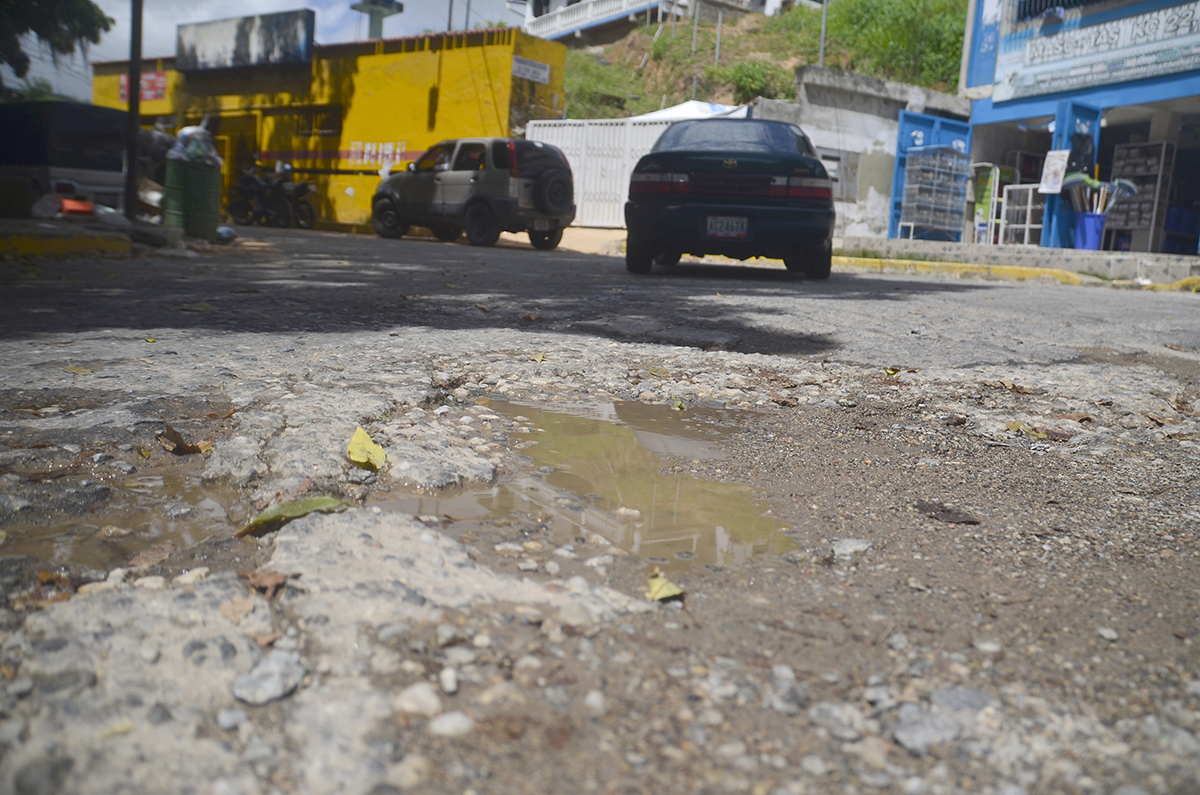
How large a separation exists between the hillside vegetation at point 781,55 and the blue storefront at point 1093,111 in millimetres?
11898

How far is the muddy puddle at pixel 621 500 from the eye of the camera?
1.76 m

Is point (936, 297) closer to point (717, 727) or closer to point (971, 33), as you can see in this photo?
point (717, 727)

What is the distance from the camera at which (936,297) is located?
6762 mm

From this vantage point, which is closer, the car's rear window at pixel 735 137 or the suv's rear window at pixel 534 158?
the car's rear window at pixel 735 137

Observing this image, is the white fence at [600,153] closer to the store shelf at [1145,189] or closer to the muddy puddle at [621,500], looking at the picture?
the store shelf at [1145,189]

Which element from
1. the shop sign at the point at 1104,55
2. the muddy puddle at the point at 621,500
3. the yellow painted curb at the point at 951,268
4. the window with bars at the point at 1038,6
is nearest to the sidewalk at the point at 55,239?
the muddy puddle at the point at 621,500

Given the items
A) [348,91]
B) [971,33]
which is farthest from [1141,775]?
[348,91]

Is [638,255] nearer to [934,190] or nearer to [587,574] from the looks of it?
[587,574]

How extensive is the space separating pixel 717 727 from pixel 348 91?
20.4m

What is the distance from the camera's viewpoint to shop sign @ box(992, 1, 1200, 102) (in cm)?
1348

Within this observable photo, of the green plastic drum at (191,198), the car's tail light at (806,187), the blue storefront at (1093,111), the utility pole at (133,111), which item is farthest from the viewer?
the blue storefront at (1093,111)

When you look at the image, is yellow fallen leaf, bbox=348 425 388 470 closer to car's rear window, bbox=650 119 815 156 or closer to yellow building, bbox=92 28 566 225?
car's rear window, bbox=650 119 815 156

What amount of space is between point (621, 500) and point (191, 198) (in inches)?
365

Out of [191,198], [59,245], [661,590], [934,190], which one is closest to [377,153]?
[191,198]
